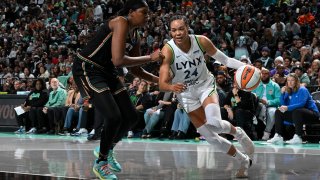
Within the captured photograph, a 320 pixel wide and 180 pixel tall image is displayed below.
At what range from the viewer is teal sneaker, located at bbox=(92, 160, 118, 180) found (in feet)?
21.4

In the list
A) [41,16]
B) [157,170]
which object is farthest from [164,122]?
[41,16]

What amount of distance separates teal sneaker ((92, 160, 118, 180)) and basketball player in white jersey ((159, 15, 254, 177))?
1.15 m

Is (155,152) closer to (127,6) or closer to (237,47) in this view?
(127,6)

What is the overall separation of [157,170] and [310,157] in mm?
2937

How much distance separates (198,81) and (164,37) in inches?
491

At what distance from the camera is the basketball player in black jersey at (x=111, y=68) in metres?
6.53

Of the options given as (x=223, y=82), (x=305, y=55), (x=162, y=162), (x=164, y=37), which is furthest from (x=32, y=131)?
(x=162, y=162)

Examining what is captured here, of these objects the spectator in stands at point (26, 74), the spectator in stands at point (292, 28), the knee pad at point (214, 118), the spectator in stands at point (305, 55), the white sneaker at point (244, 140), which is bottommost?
the white sneaker at point (244, 140)

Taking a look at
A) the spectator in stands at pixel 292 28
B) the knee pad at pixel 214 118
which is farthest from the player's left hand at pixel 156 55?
the spectator in stands at pixel 292 28

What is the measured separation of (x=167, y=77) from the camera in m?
6.86

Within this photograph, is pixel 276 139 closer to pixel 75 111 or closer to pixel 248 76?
pixel 248 76

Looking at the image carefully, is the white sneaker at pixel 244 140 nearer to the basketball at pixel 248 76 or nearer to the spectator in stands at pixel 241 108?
the basketball at pixel 248 76

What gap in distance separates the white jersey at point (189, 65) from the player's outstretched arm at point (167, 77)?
7cm

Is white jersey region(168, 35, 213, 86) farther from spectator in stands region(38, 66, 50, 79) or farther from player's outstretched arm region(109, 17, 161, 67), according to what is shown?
spectator in stands region(38, 66, 50, 79)
